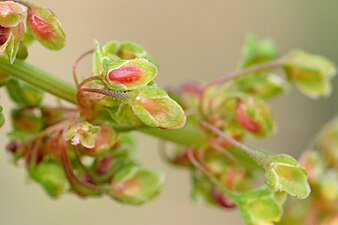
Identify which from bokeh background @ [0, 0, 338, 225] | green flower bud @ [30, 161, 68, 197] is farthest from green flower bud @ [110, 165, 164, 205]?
bokeh background @ [0, 0, 338, 225]

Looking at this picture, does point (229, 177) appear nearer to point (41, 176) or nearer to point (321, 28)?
point (41, 176)

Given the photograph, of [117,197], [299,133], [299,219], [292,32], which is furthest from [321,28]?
[117,197]

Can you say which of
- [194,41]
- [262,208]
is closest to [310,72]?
[262,208]

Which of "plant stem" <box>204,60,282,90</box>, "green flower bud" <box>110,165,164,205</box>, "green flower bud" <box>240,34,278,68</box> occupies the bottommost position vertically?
"green flower bud" <box>110,165,164,205</box>

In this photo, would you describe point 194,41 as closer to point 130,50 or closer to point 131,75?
point 130,50

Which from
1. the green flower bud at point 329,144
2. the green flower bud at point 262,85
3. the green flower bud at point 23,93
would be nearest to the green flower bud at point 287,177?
the green flower bud at point 262,85

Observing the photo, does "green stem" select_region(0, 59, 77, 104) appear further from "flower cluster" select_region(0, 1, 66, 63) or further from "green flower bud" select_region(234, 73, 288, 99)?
"green flower bud" select_region(234, 73, 288, 99)
